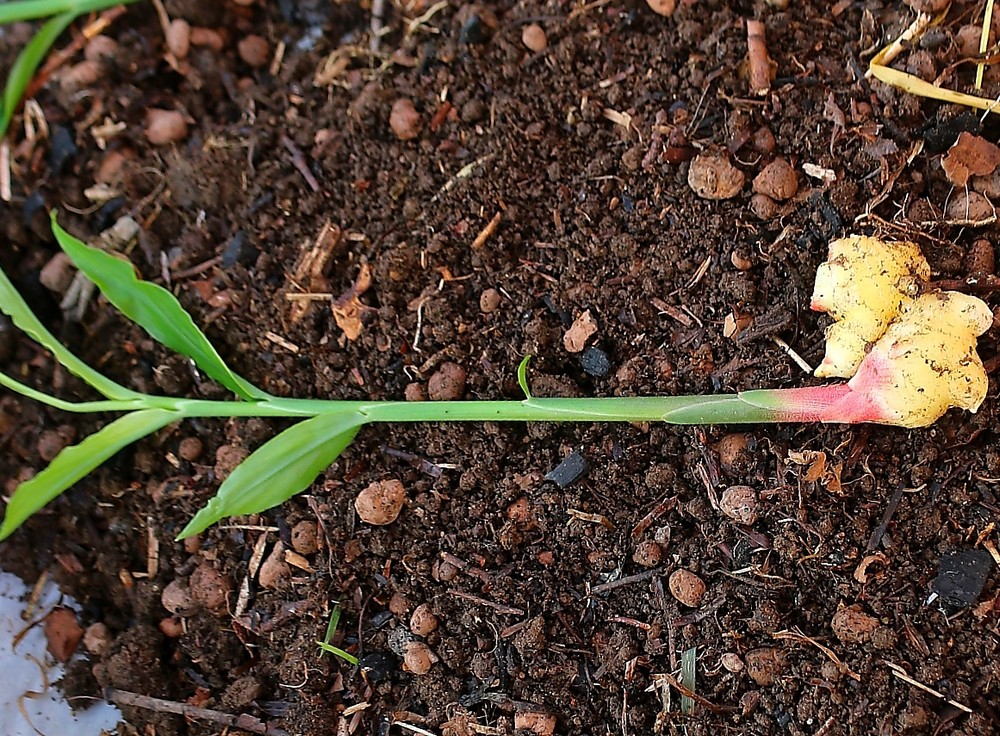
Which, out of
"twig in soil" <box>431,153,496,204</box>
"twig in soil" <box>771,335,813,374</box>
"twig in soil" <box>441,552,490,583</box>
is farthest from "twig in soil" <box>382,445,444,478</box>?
"twig in soil" <box>771,335,813,374</box>

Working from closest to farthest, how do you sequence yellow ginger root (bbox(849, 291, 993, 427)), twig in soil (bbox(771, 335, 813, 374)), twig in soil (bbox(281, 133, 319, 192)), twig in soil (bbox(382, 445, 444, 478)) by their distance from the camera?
yellow ginger root (bbox(849, 291, 993, 427)) → twig in soil (bbox(771, 335, 813, 374)) → twig in soil (bbox(382, 445, 444, 478)) → twig in soil (bbox(281, 133, 319, 192))

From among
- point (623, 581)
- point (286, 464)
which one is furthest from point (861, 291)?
point (286, 464)

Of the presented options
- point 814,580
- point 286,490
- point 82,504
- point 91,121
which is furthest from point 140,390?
point 814,580

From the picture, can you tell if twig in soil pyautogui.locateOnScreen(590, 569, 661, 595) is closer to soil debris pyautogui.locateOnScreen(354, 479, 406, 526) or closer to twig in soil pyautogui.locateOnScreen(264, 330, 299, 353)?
soil debris pyautogui.locateOnScreen(354, 479, 406, 526)

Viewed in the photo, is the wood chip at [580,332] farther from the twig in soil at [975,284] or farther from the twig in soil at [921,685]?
the twig in soil at [921,685]

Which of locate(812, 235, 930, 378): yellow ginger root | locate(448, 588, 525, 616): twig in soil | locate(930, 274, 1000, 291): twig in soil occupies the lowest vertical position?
locate(448, 588, 525, 616): twig in soil

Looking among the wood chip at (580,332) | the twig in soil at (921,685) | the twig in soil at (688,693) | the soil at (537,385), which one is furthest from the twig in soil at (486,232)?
the twig in soil at (921,685)
